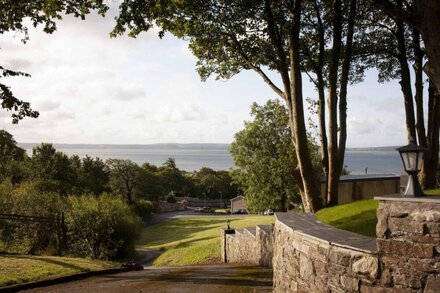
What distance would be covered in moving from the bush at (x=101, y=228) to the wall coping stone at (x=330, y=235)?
55.4 ft

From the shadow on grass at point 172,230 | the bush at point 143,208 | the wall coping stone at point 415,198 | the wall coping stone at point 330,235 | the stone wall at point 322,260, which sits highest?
the wall coping stone at point 415,198

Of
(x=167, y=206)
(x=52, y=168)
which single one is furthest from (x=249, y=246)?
(x=167, y=206)

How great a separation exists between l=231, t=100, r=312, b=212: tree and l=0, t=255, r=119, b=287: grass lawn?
1897cm

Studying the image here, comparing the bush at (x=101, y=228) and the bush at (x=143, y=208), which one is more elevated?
the bush at (x=101, y=228)

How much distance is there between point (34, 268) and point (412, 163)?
34.4 ft

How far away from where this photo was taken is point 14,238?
19.2 m

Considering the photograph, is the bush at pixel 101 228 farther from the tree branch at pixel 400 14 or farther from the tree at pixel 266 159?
the tree branch at pixel 400 14

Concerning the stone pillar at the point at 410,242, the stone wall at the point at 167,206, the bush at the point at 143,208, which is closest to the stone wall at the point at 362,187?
the stone pillar at the point at 410,242

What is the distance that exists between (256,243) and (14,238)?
11295 mm

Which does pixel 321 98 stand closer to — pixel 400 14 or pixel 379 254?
pixel 400 14

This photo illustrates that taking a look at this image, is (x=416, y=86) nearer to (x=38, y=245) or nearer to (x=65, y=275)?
(x=65, y=275)

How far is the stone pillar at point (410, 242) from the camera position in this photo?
4.39 meters

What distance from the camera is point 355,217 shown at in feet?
30.0

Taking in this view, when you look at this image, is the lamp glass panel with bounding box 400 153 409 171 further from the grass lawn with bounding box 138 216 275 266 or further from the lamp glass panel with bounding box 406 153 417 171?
the grass lawn with bounding box 138 216 275 266
